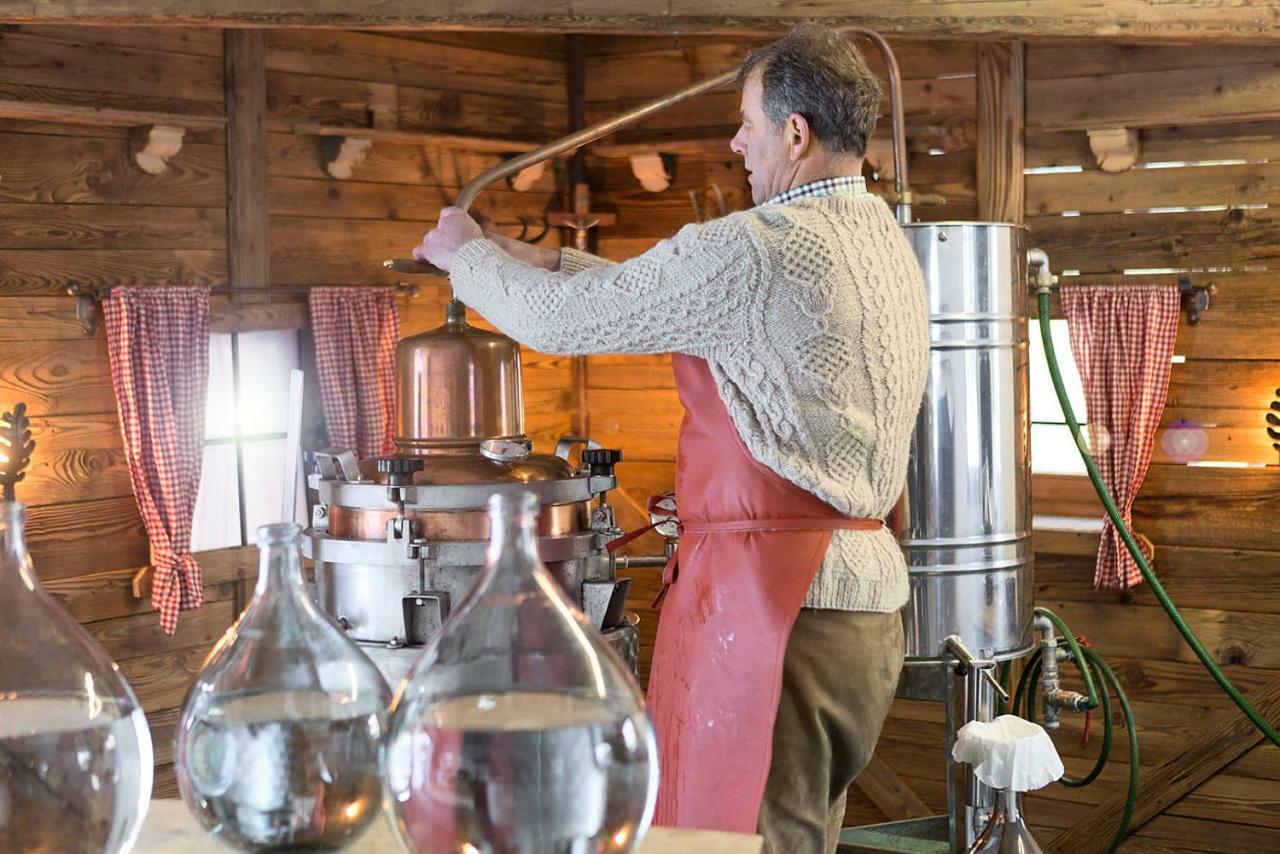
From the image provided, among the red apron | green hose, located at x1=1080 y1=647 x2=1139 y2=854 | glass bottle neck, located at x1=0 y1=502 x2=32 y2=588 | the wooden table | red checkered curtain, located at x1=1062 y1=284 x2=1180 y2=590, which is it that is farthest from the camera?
red checkered curtain, located at x1=1062 y1=284 x2=1180 y2=590

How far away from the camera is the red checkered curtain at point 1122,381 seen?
4613mm

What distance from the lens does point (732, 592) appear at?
6.73ft

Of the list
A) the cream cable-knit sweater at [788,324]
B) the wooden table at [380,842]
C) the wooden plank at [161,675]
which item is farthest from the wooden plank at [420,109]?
the wooden table at [380,842]

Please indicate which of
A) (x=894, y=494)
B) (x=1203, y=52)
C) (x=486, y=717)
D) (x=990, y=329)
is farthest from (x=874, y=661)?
(x=1203, y=52)

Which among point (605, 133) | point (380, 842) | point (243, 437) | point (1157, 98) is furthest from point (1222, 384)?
point (380, 842)

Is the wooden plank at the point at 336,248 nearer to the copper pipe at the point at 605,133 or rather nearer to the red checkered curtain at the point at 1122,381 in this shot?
the copper pipe at the point at 605,133

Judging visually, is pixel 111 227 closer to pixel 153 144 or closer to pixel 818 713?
pixel 153 144

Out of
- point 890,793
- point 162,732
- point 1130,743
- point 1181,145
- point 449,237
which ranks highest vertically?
point 1181,145

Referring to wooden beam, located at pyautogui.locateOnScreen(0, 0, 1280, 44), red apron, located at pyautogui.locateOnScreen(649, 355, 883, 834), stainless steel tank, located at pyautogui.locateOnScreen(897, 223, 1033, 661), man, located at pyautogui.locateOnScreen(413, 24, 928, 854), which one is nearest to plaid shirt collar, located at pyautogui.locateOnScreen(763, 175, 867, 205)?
man, located at pyautogui.locateOnScreen(413, 24, 928, 854)

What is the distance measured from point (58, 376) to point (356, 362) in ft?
3.15

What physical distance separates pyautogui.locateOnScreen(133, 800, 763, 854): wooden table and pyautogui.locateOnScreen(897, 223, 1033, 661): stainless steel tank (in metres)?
2.44

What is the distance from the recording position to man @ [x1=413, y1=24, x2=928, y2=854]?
1.93 metres

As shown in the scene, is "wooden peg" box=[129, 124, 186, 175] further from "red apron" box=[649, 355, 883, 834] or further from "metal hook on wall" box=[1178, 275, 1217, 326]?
"metal hook on wall" box=[1178, 275, 1217, 326]

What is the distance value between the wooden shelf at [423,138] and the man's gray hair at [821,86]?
295cm
